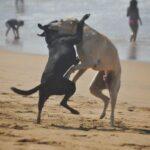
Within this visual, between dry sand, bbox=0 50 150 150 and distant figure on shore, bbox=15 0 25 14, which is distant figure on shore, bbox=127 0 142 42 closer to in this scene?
dry sand, bbox=0 50 150 150

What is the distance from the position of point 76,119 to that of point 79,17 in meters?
18.5

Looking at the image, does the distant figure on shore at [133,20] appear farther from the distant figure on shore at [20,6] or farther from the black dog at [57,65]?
the black dog at [57,65]

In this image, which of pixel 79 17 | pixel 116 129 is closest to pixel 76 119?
pixel 116 129

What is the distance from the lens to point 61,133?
7.08 meters

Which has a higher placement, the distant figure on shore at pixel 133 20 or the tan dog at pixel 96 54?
the distant figure on shore at pixel 133 20

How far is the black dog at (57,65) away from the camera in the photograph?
25.7ft

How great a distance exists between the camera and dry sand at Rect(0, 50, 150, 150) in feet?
21.3

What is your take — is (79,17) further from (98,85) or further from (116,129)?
(116,129)

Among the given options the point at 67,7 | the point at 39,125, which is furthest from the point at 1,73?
the point at 67,7

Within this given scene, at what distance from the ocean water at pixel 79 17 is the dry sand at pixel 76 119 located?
4.77m

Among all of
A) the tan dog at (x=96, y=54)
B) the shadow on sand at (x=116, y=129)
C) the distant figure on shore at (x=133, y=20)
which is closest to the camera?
the shadow on sand at (x=116, y=129)

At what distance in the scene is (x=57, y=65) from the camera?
25.7ft

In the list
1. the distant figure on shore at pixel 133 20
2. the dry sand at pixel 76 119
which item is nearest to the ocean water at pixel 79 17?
the distant figure on shore at pixel 133 20

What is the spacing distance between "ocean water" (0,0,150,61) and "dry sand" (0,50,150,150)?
477 centimetres
